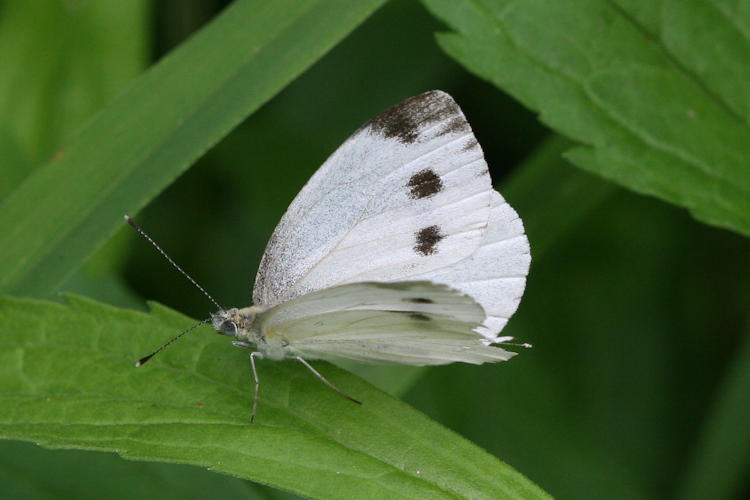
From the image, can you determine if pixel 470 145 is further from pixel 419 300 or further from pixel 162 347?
pixel 162 347

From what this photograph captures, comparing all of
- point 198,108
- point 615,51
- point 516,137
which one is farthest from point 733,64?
point 198,108

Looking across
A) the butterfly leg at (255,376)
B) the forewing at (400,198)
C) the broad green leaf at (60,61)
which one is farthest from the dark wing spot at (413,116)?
the broad green leaf at (60,61)

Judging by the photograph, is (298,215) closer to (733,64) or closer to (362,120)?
(362,120)

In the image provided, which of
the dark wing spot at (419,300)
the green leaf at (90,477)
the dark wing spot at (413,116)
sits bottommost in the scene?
the green leaf at (90,477)

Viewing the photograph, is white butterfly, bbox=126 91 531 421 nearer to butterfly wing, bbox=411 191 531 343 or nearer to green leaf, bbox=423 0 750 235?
butterfly wing, bbox=411 191 531 343

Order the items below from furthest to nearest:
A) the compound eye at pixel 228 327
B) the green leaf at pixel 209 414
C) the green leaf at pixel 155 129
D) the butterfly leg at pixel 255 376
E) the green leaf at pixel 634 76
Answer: the green leaf at pixel 634 76, the green leaf at pixel 155 129, the compound eye at pixel 228 327, the butterfly leg at pixel 255 376, the green leaf at pixel 209 414

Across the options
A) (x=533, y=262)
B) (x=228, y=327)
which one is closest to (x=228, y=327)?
(x=228, y=327)

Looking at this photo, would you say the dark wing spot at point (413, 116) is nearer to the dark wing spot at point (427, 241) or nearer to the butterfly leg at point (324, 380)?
the dark wing spot at point (427, 241)
